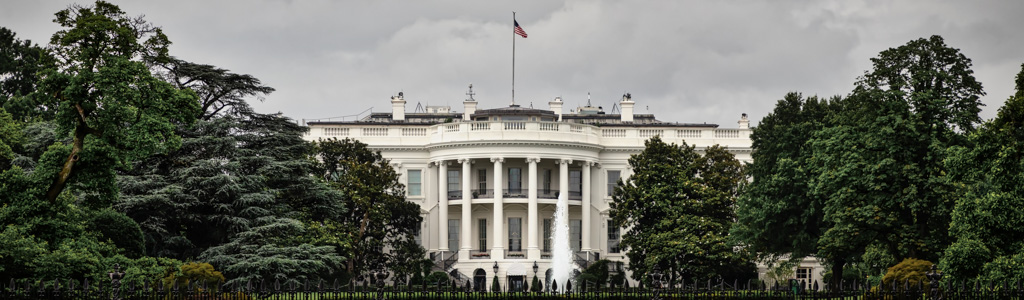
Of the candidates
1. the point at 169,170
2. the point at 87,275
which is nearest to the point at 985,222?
the point at 87,275

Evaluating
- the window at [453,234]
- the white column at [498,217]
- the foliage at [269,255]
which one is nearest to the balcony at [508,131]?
the white column at [498,217]

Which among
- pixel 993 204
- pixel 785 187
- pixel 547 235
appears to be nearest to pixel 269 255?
pixel 785 187

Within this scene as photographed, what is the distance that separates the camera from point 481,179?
74.8m

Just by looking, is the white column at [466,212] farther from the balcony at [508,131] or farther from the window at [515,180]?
the window at [515,180]

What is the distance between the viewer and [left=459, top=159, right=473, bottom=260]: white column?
7131 centimetres

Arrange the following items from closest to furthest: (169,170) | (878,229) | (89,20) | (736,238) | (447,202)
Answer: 1. (89,20)
2. (878,229)
3. (169,170)
4. (736,238)
5. (447,202)

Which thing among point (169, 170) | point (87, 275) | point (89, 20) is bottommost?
point (87, 275)

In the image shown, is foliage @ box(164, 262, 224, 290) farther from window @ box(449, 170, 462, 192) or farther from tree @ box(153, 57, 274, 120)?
window @ box(449, 170, 462, 192)

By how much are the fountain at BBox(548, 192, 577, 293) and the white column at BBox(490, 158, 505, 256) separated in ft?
8.67

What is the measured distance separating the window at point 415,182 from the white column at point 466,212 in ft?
11.7

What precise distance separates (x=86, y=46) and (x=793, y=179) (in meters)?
25.9

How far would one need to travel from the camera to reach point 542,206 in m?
74.1

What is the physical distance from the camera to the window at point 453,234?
75.0m

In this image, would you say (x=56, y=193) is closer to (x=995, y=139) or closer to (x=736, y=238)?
Answer: (x=995, y=139)
